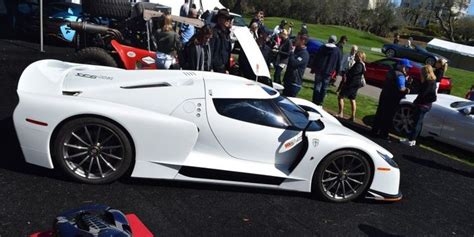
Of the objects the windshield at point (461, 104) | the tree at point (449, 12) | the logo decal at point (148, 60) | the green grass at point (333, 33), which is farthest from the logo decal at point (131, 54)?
the tree at point (449, 12)

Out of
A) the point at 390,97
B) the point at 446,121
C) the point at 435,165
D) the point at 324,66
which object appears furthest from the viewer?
the point at 324,66

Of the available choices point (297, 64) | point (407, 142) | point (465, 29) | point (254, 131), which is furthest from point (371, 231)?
point (465, 29)

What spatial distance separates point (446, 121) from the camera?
8.62 metres

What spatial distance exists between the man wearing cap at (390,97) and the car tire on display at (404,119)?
71 centimetres

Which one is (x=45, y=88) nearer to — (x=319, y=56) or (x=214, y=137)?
(x=214, y=137)

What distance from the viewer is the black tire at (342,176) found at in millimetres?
4967

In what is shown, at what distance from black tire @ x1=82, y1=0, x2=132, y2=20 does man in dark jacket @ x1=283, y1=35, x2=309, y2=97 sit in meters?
5.08

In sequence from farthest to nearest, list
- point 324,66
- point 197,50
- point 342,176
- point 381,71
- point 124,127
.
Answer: point 381,71 < point 324,66 < point 197,50 < point 342,176 < point 124,127

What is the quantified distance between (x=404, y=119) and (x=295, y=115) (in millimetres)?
4757

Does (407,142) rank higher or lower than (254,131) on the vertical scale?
lower

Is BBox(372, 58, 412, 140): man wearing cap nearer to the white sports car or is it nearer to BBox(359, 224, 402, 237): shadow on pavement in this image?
the white sports car

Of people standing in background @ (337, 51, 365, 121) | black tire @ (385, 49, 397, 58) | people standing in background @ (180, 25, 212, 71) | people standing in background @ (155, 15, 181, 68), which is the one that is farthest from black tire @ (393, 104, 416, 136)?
black tire @ (385, 49, 397, 58)

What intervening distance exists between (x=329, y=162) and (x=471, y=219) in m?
2.02

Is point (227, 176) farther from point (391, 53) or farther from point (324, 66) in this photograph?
point (391, 53)
